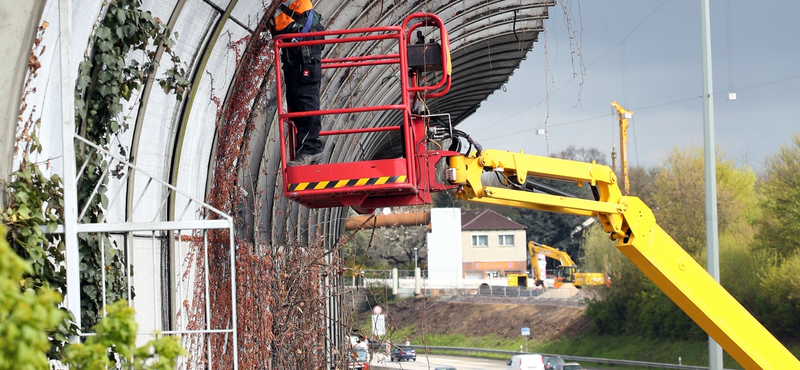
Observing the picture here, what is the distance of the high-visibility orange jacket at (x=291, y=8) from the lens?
6121 millimetres

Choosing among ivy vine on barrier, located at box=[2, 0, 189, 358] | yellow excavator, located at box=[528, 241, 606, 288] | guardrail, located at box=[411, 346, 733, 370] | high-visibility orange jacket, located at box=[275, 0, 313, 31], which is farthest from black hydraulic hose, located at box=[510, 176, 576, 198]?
yellow excavator, located at box=[528, 241, 606, 288]

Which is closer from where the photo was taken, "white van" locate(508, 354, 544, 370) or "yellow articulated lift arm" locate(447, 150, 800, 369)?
"yellow articulated lift arm" locate(447, 150, 800, 369)

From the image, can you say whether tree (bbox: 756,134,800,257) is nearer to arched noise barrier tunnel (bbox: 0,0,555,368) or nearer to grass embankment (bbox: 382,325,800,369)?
grass embankment (bbox: 382,325,800,369)

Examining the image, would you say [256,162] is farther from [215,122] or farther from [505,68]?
[505,68]

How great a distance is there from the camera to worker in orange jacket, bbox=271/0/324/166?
6.14m

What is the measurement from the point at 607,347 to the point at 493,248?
27.6m

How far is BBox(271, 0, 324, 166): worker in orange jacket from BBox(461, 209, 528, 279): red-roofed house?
6250 centimetres

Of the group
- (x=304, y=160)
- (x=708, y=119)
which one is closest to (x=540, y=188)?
(x=304, y=160)

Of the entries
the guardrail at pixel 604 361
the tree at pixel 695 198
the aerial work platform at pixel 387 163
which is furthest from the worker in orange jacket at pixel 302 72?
the tree at pixel 695 198

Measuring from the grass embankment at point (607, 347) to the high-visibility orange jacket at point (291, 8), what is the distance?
28.9 metres

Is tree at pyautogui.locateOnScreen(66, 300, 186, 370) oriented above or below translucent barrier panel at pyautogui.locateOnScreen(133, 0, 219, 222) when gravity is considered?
below

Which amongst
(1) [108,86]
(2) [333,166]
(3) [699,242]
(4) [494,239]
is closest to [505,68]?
(2) [333,166]

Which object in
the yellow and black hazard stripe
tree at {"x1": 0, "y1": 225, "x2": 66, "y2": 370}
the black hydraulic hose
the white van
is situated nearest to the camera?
tree at {"x1": 0, "y1": 225, "x2": 66, "y2": 370}

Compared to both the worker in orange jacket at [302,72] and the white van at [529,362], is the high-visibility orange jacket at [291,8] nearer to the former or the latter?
the worker in orange jacket at [302,72]
